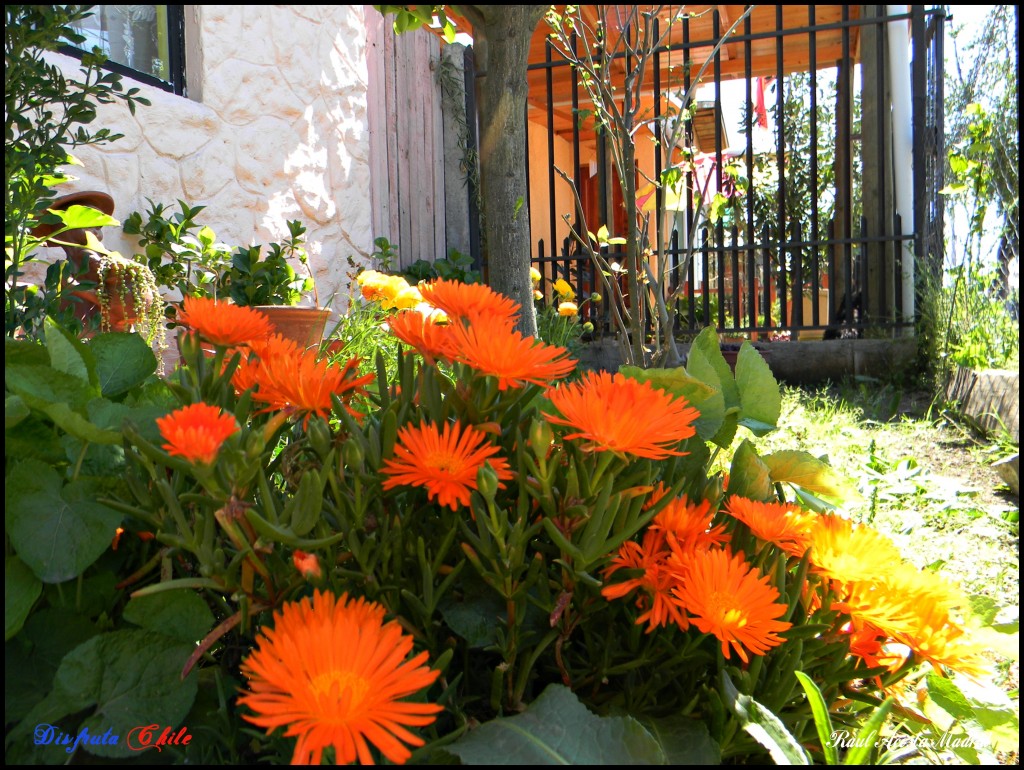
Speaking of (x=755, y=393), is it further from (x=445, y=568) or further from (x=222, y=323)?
(x=222, y=323)

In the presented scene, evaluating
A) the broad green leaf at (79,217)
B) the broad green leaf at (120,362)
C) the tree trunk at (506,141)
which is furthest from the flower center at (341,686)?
the broad green leaf at (79,217)

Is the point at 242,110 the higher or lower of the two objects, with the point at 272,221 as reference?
higher

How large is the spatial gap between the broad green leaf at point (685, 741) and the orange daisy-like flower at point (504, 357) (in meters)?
0.27

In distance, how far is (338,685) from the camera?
15.6 inches

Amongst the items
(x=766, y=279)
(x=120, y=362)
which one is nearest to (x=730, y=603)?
(x=120, y=362)

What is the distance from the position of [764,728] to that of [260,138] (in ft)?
12.3

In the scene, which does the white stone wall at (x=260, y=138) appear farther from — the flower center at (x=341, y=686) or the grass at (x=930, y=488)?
the flower center at (x=341, y=686)

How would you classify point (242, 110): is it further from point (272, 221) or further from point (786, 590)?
point (786, 590)

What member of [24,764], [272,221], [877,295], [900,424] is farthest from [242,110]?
[877,295]

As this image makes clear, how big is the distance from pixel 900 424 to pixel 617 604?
3.36 m

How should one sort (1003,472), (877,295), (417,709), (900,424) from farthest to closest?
1. (877,295)
2. (900,424)
3. (1003,472)
4. (417,709)

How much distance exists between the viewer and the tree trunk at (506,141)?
1.32 metres

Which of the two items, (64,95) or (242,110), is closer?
(64,95)

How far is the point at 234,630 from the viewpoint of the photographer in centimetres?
67
